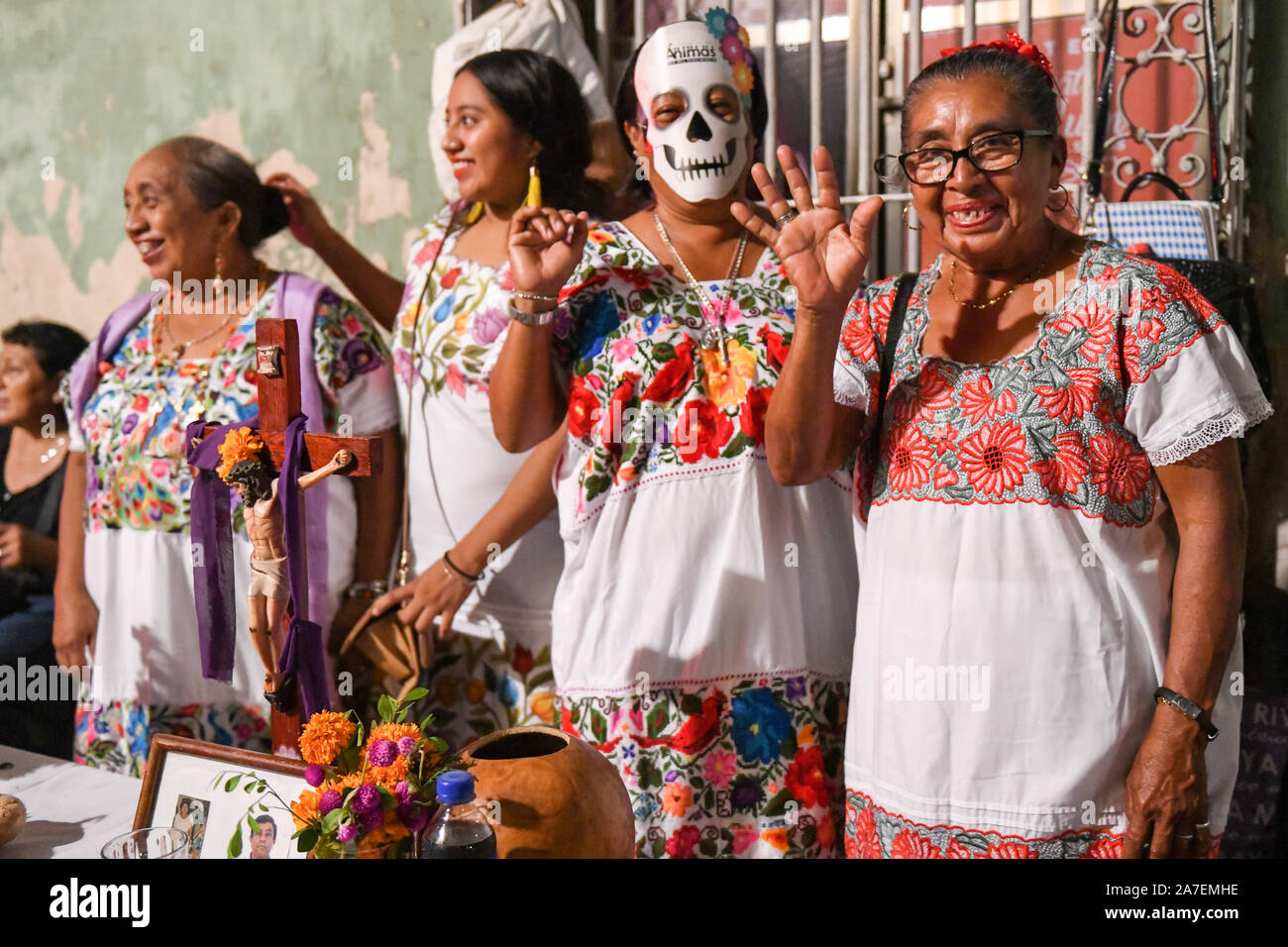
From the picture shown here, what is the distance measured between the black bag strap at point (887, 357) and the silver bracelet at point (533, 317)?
48 cm

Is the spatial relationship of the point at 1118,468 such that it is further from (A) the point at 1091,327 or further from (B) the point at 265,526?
(B) the point at 265,526

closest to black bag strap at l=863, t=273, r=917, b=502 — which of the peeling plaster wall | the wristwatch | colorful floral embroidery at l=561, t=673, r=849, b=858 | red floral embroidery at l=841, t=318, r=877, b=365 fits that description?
red floral embroidery at l=841, t=318, r=877, b=365

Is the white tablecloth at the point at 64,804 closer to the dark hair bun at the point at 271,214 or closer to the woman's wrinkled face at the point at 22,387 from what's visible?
the dark hair bun at the point at 271,214

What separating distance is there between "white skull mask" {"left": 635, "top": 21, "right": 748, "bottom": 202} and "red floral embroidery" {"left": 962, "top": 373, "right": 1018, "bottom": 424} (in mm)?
579

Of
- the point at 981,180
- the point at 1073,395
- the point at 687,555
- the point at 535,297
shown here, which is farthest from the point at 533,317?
the point at 1073,395

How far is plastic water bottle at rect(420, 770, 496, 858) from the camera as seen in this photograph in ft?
3.61

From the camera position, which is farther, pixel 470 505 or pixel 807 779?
pixel 470 505

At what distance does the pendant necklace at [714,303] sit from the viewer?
1750 mm

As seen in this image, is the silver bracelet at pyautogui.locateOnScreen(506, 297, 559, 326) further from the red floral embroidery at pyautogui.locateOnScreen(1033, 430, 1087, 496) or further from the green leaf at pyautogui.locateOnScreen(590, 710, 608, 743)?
the red floral embroidery at pyautogui.locateOnScreen(1033, 430, 1087, 496)

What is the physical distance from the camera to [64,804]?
5.29 feet

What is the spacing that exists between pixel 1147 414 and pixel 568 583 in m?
0.88

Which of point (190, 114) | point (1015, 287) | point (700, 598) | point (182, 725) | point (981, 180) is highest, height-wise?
point (190, 114)

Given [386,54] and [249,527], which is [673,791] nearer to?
[249,527]

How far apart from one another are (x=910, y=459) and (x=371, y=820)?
0.79 metres
